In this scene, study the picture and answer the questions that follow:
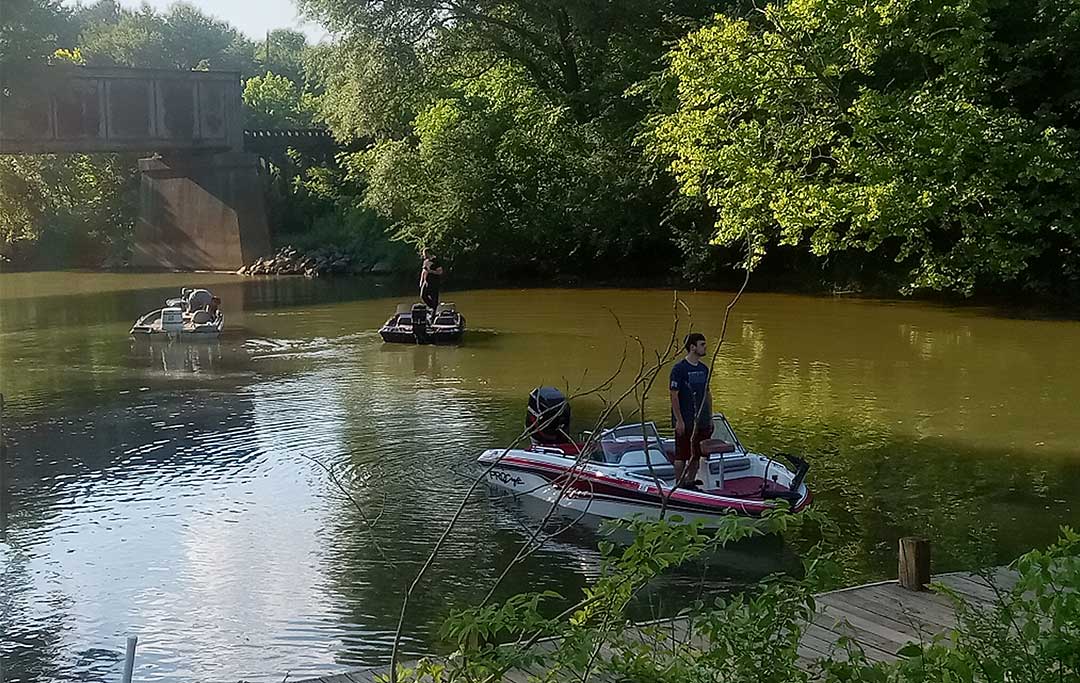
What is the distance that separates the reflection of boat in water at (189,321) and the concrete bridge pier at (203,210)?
20841 millimetres

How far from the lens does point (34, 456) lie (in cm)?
1498

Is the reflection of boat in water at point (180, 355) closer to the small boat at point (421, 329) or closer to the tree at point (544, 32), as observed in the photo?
the small boat at point (421, 329)

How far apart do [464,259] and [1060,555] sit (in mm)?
34977

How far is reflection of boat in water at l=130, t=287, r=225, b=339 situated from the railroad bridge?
16.3 metres

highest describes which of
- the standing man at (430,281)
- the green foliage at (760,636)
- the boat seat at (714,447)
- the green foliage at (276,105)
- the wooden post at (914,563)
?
the green foliage at (276,105)

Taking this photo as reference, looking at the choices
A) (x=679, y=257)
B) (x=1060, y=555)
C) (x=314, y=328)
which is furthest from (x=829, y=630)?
(x=679, y=257)

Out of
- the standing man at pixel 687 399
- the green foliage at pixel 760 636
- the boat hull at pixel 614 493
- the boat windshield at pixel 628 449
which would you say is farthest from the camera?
the boat windshield at pixel 628 449

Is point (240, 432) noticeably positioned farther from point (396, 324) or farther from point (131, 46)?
point (131, 46)

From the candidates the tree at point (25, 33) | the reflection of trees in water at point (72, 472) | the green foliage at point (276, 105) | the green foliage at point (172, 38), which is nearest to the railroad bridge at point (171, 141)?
the tree at point (25, 33)

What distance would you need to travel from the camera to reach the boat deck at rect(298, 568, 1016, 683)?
7.29 m

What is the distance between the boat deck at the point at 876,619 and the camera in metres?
7.29

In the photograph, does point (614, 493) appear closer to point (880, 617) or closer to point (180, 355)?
point (880, 617)

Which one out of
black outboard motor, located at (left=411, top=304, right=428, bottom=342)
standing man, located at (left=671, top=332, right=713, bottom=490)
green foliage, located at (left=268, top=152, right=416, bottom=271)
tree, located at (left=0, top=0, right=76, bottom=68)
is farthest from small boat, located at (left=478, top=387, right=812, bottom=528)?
tree, located at (left=0, top=0, right=76, bottom=68)

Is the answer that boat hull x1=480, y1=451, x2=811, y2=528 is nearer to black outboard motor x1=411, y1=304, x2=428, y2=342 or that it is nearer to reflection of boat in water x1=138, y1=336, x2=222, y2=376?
reflection of boat in water x1=138, y1=336, x2=222, y2=376
